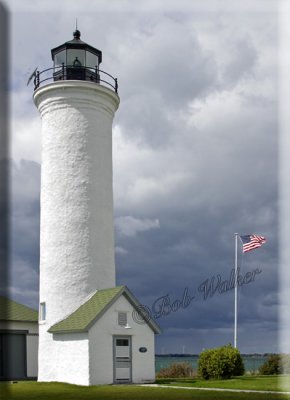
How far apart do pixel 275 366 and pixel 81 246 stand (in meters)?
11.7

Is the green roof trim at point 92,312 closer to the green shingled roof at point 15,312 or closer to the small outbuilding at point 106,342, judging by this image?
the small outbuilding at point 106,342

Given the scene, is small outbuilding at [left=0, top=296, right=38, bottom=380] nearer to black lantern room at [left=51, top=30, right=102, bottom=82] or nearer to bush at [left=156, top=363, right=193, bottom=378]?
bush at [left=156, top=363, right=193, bottom=378]

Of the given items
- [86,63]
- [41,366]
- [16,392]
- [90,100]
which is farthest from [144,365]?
[86,63]

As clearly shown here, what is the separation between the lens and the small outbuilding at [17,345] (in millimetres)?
25203

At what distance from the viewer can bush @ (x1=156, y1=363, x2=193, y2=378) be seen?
30031 mm

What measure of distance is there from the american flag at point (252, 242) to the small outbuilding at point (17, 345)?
10734mm

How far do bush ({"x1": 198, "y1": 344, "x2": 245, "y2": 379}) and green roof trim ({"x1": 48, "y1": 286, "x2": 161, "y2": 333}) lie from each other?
2641mm

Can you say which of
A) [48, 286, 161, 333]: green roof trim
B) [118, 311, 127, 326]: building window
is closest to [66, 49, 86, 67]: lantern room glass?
[48, 286, 161, 333]: green roof trim

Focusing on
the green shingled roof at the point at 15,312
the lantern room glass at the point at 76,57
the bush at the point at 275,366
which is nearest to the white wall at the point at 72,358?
the green shingled roof at the point at 15,312

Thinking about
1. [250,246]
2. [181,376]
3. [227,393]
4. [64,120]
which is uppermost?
[64,120]

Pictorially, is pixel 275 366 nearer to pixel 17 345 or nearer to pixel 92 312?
pixel 92 312

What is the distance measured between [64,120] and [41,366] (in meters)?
10.2

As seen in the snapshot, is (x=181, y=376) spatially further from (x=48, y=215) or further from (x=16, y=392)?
(x=16, y=392)

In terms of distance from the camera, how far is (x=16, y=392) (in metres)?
18.2
